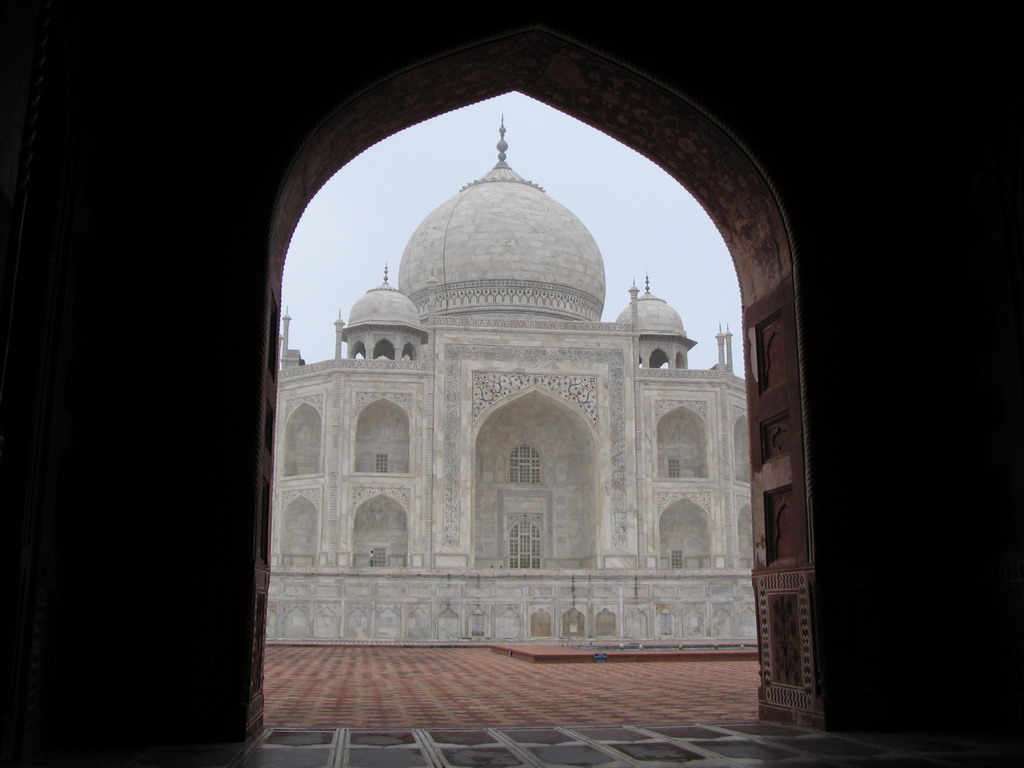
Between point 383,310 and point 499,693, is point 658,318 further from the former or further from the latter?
point 499,693

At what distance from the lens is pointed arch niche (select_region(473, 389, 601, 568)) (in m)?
22.8

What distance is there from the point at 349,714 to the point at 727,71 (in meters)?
3.60

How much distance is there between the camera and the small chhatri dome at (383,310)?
969 inches

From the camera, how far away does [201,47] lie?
4.58m

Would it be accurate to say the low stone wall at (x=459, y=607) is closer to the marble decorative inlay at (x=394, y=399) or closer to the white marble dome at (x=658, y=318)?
the marble decorative inlay at (x=394, y=399)

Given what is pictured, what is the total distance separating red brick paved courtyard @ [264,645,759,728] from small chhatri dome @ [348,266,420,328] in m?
13.9

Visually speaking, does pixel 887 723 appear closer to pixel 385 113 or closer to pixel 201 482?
pixel 201 482

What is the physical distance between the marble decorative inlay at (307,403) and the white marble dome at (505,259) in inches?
188

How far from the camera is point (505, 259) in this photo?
83.9 feet

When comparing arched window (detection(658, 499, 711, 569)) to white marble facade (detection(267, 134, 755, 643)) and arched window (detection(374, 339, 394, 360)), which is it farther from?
arched window (detection(374, 339, 394, 360))

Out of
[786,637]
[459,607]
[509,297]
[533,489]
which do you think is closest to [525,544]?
[533,489]

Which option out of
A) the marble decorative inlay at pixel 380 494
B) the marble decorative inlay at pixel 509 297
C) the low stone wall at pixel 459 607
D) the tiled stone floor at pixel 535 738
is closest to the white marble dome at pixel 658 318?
the marble decorative inlay at pixel 509 297

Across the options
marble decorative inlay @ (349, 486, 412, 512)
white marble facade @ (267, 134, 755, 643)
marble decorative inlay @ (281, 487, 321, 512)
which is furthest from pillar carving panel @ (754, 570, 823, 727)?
marble decorative inlay @ (281, 487, 321, 512)

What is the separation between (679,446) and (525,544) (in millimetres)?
4100
